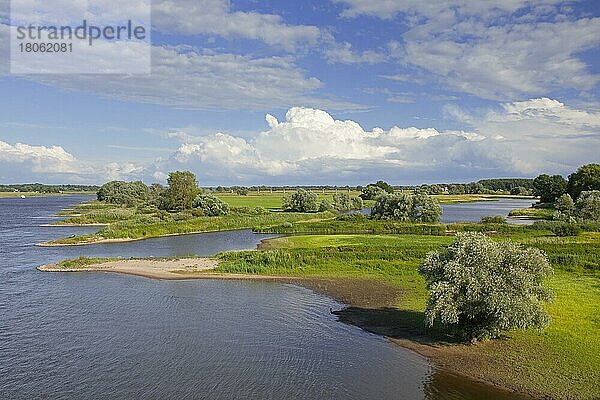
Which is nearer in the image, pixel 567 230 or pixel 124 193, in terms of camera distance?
pixel 567 230

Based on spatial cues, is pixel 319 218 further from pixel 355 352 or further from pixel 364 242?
pixel 355 352

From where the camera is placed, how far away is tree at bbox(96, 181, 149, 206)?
574 feet

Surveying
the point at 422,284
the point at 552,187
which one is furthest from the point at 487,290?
the point at 552,187

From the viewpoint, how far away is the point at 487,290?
26719mm

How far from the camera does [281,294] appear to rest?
140 feet

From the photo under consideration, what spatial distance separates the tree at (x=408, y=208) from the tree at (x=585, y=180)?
51553mm

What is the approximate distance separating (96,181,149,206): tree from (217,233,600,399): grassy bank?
127m

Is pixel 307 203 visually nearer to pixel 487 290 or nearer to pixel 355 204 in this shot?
pixel 355 204

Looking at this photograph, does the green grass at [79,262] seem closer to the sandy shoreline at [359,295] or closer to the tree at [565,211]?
the sandy shoreline at [359,295]

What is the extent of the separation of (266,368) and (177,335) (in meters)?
8.00

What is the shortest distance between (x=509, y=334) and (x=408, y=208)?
72.7 metres

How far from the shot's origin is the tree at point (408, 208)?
329 ft

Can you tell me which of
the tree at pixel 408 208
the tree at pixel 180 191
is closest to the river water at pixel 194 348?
the tree at pixel 408 208

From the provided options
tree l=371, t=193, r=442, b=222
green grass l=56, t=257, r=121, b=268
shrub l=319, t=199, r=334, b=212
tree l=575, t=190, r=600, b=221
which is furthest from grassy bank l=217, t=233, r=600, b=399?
shrub l=319, t=199, r=334, b=212
